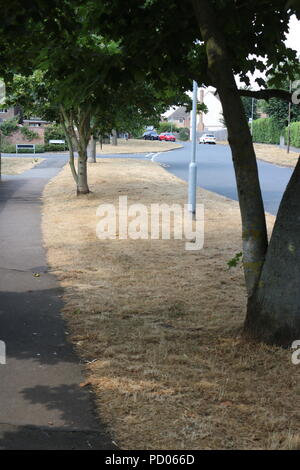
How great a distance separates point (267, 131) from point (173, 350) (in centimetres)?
6743

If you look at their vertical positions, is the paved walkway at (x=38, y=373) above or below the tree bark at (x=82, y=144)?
below

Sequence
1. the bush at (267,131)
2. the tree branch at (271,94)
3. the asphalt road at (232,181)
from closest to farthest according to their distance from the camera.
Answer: the tree branch at (271,94) → the asphalt road at (232,181) → the bush at (267,131)

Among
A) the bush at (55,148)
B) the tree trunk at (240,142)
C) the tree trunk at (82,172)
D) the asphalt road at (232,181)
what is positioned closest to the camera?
the tree trunk at (240,142)

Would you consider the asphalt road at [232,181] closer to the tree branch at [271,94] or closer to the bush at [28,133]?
the tree branch at [271,94]

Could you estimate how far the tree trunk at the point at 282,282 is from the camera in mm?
5824

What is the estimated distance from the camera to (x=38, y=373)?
546 centimetres

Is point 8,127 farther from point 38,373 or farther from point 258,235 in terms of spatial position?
point 38,373

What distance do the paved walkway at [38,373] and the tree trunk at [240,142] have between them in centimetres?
201

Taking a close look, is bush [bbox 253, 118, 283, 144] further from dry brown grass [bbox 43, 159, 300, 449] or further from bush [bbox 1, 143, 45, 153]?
dry brown grass [bbox 43, 159, 300, 449]

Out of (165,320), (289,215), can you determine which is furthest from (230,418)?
(165,320)

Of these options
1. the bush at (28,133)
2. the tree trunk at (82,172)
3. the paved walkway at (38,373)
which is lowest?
the paved walkway at (38,373)

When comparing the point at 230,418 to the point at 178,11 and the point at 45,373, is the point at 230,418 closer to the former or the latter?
the point at 45,373

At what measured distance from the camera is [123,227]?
45.7ft

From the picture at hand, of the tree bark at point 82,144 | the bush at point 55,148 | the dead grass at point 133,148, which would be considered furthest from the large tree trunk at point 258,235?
the bush at point 55,148
